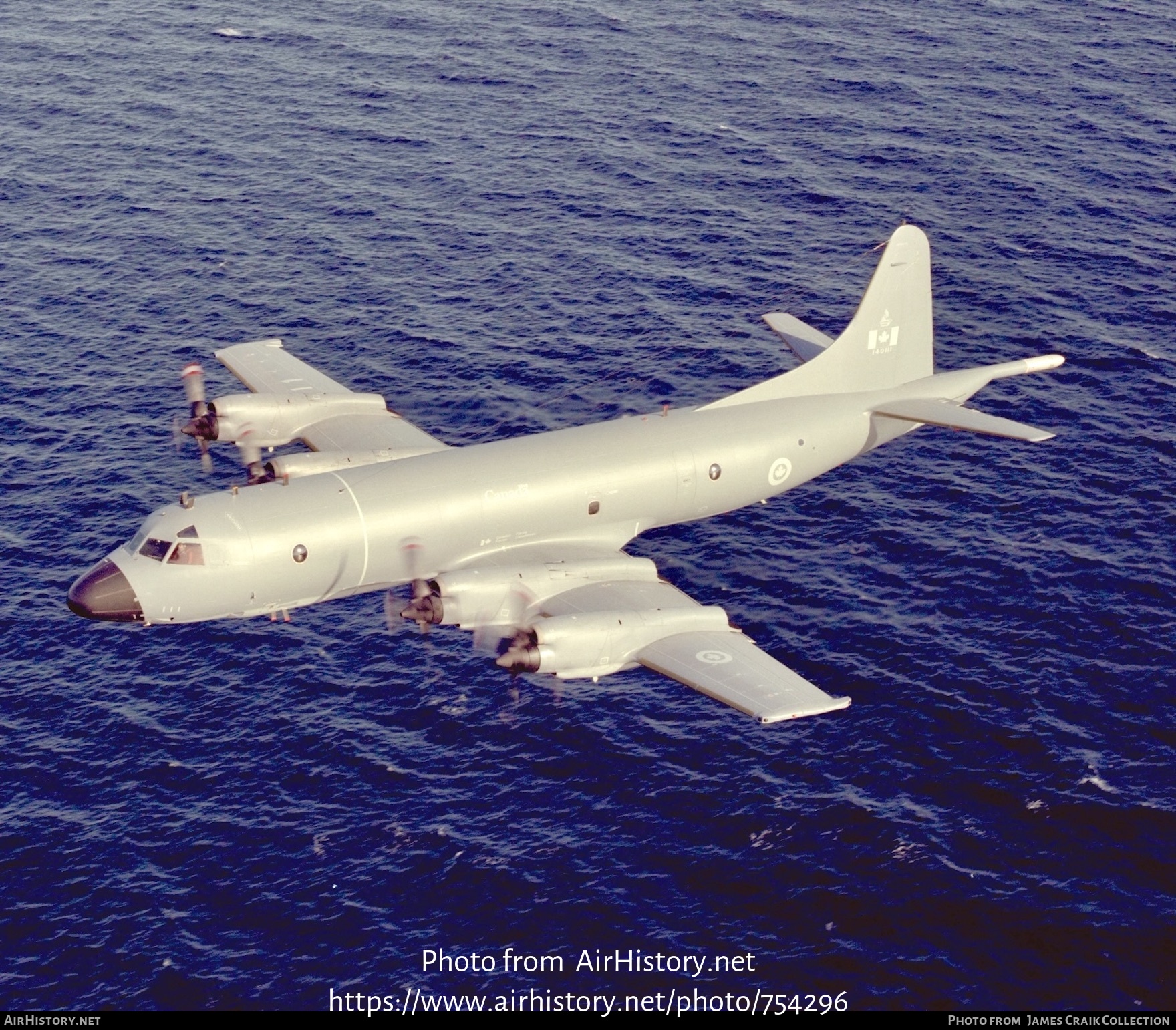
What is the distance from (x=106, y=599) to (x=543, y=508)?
713 inches

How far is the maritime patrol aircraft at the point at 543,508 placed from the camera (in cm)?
5738

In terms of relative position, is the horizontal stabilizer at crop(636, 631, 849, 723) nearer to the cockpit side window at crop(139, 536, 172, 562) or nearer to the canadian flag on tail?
the cockpit side window at crop(139, 536, 172, 562)

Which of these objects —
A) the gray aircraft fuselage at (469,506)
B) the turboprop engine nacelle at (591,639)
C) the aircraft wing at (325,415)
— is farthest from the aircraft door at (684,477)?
the aircraft wing at (325,415)

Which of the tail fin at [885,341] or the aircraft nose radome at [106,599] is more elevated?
the tail fin at [885,341]

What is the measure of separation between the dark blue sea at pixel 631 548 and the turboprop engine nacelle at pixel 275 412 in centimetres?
1277

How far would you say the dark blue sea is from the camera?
63.9m

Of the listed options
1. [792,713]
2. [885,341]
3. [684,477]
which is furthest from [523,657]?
[885,341]

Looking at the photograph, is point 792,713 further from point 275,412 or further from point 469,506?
point 275,412

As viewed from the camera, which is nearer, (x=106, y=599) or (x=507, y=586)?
(x=106, y=599)

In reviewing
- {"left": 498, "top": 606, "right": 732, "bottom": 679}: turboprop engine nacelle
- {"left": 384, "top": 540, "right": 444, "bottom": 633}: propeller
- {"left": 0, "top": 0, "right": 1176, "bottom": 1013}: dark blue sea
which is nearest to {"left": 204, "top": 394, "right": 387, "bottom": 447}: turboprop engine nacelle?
{"left": 0, "top": 0, "right": 1176, "bottom": 1013}: dark blue sea

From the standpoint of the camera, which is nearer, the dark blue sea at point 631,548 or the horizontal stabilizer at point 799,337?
the dark blue sea at point 631,548

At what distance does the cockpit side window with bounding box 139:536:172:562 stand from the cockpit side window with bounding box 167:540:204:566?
38cm

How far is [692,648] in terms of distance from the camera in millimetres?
58562

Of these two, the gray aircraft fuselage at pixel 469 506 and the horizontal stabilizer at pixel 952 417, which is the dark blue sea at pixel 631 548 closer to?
the horizontal stabilizer at pixel 952 417
